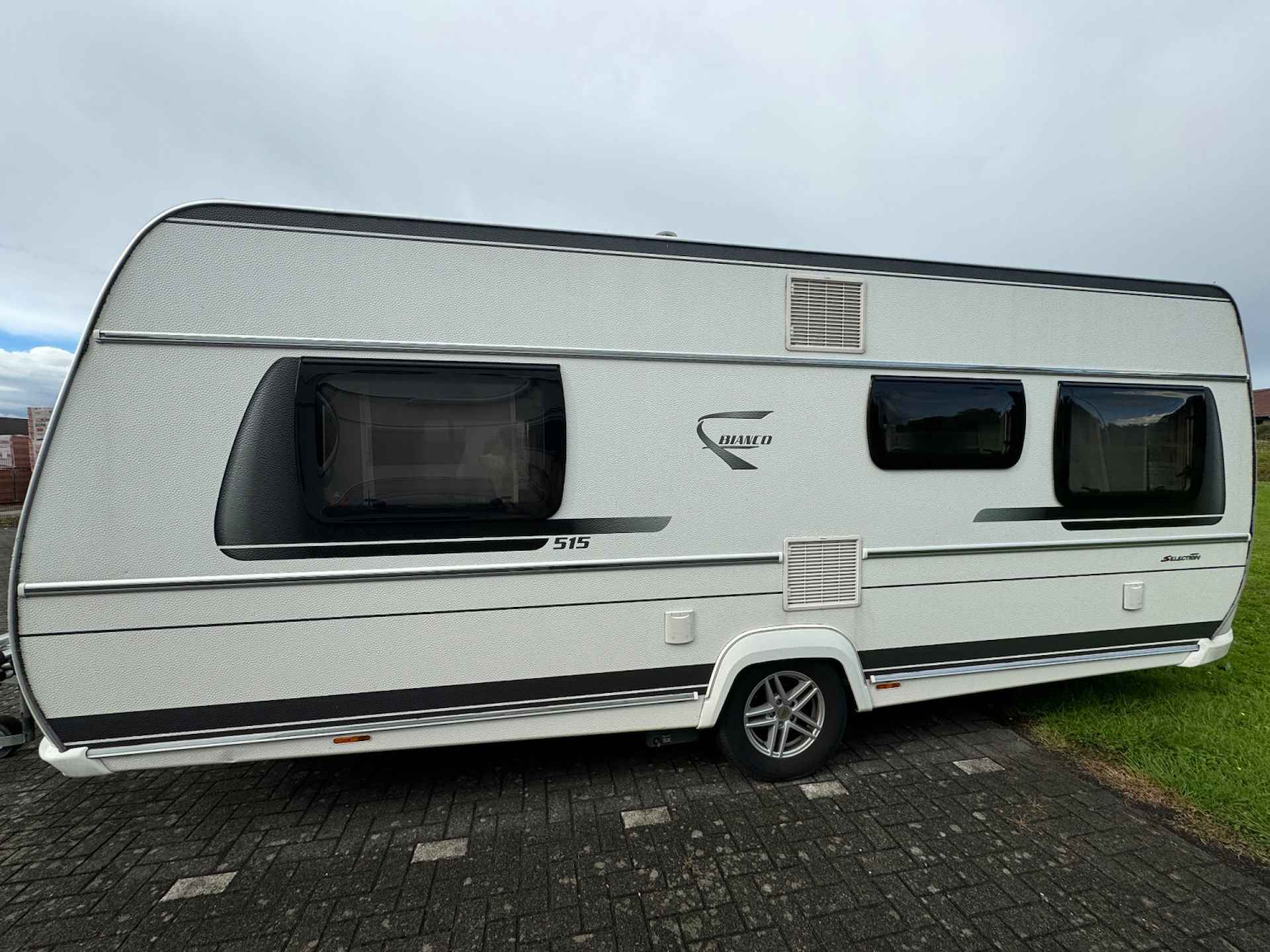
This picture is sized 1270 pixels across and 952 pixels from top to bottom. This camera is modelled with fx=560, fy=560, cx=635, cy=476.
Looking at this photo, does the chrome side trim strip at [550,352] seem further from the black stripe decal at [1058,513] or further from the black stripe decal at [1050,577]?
the black stripe decal at [1050,577]

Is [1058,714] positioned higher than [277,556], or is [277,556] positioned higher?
[277,556]

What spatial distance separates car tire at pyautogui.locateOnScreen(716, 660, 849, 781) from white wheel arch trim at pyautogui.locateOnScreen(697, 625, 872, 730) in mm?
90

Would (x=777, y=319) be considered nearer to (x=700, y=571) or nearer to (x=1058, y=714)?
(x=700, y=571)

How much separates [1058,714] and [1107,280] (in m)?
2.78

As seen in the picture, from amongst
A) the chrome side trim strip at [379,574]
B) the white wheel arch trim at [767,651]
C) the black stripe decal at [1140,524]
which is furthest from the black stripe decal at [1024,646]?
the chrome side trim strip at [379,574]

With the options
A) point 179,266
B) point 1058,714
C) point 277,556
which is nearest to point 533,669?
point 277,556

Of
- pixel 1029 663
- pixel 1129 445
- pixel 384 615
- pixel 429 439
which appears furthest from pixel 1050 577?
pixel 384 615

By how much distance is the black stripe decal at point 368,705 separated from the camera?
2.42 meters

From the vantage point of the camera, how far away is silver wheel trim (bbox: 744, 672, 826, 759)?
3039 millimetres

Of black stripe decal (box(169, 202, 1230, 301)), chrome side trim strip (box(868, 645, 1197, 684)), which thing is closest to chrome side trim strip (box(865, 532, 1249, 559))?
chrome side trim strip (box(868, 645, 1197, 684))

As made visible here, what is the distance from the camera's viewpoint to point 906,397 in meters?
3.03

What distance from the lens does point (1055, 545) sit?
3.24 meters

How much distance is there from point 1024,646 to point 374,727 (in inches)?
140

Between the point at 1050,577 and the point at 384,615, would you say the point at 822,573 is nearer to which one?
the point at 1050,577
